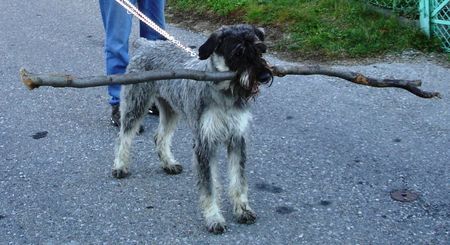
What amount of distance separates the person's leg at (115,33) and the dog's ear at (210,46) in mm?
2094

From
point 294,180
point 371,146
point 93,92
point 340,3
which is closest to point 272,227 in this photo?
point 294,180

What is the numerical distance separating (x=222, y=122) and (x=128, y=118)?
120 cm

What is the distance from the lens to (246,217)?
4551mm

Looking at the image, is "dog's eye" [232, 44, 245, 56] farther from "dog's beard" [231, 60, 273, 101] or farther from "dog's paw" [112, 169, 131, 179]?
"dog's paw" [112, 169, 131, 179]

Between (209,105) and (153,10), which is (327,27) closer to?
(153,10)

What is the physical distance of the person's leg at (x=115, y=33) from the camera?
600cm

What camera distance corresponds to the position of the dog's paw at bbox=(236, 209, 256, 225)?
14.9 ft

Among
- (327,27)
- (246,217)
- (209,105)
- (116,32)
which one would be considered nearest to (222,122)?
(209,105)

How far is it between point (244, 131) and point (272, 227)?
0.68 metres

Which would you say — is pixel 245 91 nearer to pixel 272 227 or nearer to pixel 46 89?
pixel 272 227

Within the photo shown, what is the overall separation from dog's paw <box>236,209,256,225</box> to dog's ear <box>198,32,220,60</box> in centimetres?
112

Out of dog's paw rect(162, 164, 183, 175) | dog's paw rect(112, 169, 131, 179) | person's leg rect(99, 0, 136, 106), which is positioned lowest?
dog's paw rect(112, 169, 131, 179)

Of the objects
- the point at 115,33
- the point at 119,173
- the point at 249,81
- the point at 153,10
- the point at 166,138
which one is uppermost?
the point at 249,81

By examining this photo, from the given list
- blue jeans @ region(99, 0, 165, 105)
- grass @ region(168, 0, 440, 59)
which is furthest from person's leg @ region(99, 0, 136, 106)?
grass @ region(168, 0, 440, 59)
